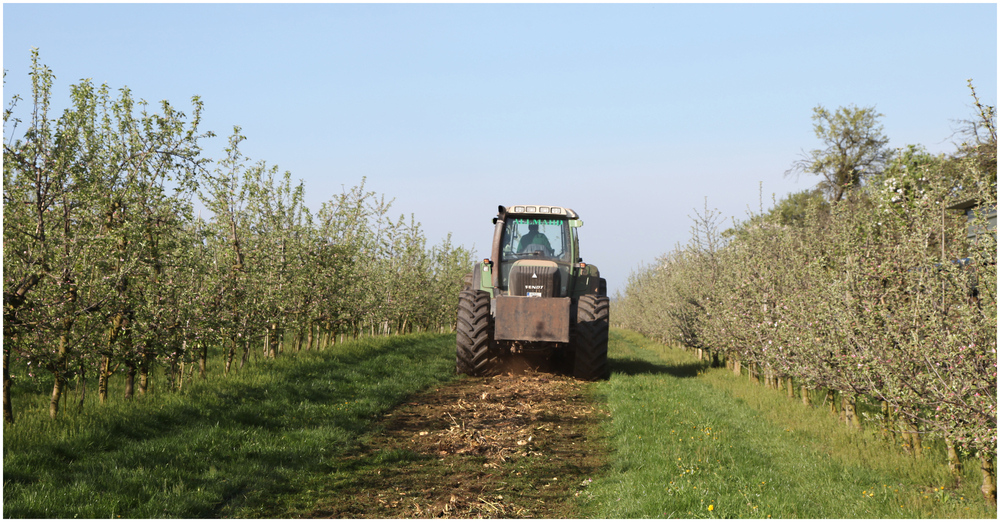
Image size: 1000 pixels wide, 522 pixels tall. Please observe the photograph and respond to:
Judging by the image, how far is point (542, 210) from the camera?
40.6ft

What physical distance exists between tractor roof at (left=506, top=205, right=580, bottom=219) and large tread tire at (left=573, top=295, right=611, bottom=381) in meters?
1.63

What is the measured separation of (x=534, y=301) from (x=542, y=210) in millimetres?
2129

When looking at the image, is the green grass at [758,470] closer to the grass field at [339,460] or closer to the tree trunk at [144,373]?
the grass field at [339,460]

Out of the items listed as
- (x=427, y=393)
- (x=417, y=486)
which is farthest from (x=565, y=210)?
(x=417, y=486)

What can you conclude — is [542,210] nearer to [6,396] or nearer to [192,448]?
[192,448]

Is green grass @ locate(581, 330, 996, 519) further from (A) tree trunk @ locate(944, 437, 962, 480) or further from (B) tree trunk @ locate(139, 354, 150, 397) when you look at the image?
(B) tree trunk @ locate(139, 354, 150, 397)

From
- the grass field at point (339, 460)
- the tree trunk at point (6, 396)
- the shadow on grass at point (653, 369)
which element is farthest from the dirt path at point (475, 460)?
the shadow on grass at point (653, 369)

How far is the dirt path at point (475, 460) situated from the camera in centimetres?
543

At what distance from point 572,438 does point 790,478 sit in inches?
105

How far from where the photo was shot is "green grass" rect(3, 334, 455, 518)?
522cm

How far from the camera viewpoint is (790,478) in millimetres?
6043

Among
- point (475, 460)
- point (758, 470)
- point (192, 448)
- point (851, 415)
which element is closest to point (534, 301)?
point (475, 460)

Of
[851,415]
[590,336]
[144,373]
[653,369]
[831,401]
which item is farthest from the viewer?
[653,369]

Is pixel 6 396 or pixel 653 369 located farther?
pixel 653 369
